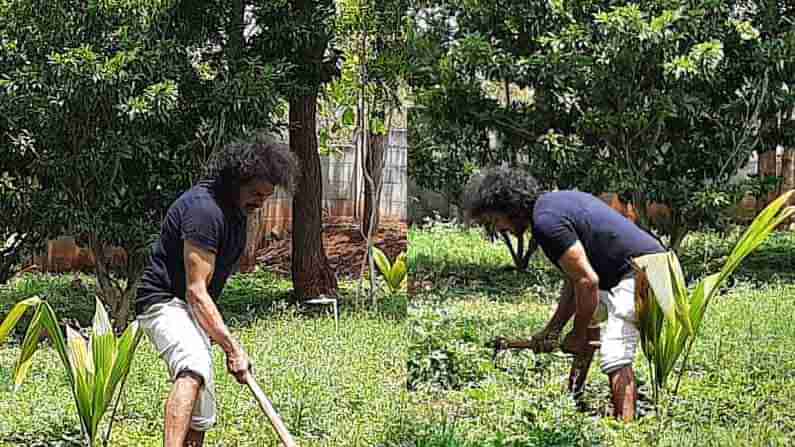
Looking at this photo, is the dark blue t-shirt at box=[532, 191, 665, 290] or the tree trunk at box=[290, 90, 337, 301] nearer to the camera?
the dark blue t-shirt at box=[532, 191, 665, 290]

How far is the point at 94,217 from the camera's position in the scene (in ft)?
12.2

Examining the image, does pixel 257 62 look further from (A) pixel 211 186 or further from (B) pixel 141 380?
(B) pixel 141 380

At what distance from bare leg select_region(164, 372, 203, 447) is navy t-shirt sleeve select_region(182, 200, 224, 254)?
0.41 m

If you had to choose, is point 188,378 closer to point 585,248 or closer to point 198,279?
point 198,279

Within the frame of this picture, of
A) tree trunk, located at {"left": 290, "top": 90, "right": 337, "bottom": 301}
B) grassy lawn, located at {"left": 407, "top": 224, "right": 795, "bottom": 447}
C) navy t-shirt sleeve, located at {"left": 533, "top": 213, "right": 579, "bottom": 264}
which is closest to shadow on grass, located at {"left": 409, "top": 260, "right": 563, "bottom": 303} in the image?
grassy lawn, located at {"left": 407, "top": 224, "right": 795, "bottom": 447}

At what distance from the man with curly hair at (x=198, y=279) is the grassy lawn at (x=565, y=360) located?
668 millimetres

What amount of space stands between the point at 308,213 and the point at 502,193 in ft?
2.56

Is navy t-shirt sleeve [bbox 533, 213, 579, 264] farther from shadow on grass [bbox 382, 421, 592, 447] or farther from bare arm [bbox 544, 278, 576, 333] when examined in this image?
shadow on grass [bbox 382, 421, 592, 447]

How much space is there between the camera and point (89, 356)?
11.2 ft

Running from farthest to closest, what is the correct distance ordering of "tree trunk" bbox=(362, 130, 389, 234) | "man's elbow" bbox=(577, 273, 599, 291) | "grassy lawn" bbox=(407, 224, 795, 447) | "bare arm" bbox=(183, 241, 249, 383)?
"tree trunk" bbox=(362, 130, 389, 234) < "grassy lawn" bbox=(407, 224, 795, 447) < "man's elbow" bbox=(577, 273, 599, 291) < "bare arm" bbox=(183, 241, 249, 383)

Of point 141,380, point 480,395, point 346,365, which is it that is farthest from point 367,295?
point 141,380

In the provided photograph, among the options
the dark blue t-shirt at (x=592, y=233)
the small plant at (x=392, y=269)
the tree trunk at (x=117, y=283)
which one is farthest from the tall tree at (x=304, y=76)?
the dark blue t-shirt at (x=592, y=233)

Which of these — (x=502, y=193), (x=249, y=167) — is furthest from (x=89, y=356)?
(x=502, y=193)

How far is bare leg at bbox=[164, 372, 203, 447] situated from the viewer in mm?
3232
